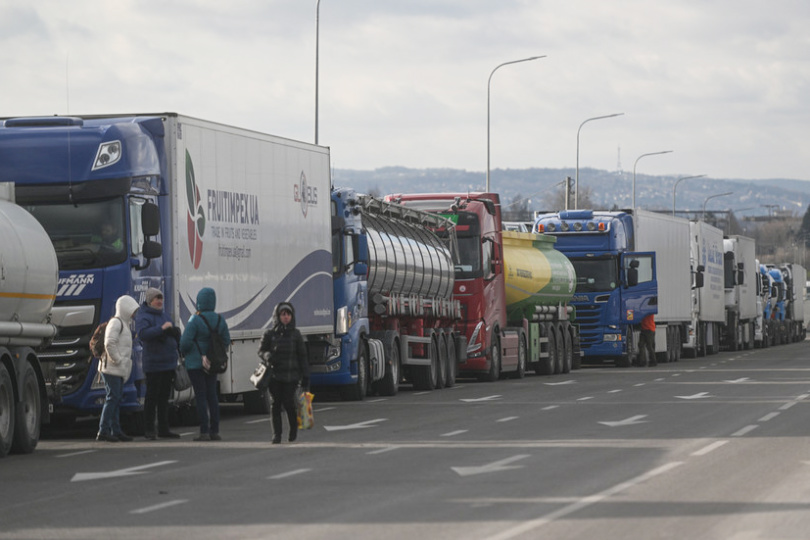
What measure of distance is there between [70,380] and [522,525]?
32.8 ft

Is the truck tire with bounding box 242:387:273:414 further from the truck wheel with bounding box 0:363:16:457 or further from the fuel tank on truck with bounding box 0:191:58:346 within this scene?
the truck wheel with bounding box 0:363:16:457

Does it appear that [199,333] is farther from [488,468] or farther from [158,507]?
[158,507]

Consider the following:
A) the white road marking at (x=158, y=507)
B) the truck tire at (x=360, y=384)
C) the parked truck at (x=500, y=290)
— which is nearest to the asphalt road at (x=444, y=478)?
the white road marking at (x=158, y=507)

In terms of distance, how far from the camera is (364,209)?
29375 millimetres

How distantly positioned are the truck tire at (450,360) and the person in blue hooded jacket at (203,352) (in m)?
14.4

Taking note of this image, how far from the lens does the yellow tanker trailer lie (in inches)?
1531

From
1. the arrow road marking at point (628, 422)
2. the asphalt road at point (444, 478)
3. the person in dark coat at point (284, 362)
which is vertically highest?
the person in dark coat at point (284, 362)

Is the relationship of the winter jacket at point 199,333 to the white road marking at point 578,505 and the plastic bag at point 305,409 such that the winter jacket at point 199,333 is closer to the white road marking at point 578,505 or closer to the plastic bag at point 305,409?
the plastic bag at point 305,409

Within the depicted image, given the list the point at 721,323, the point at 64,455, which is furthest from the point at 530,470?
the point at 721,323

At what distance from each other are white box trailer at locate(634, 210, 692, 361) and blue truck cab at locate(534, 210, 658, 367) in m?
1.24

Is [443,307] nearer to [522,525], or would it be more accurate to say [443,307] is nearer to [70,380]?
[70,380]

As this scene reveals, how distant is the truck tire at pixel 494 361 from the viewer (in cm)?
3644

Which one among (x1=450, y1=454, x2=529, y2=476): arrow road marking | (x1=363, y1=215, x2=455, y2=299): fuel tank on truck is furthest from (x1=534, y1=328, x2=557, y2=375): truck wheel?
(x1=450, y1=454, x2=529, y2=476): arrow road marking

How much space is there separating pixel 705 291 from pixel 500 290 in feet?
68.8
